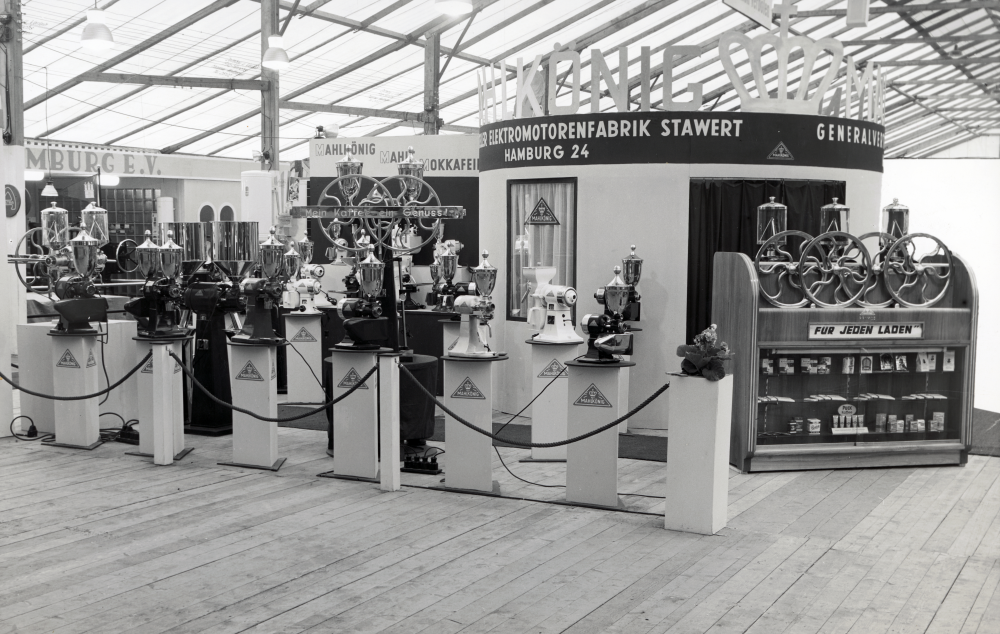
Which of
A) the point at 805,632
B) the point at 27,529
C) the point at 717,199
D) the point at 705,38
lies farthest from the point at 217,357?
the point at 705,38

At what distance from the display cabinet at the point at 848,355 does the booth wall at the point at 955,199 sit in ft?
46.6

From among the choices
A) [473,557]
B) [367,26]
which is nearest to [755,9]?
[473,557]

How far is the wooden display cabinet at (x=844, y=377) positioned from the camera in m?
6.50

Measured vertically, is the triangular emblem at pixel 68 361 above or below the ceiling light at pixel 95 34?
below


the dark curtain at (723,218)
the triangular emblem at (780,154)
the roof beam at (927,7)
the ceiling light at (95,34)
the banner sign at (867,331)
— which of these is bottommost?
the banner sign at (867,331)

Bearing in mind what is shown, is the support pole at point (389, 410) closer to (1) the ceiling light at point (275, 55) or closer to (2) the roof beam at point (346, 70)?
(1) the ceiling light at point (275, 55)

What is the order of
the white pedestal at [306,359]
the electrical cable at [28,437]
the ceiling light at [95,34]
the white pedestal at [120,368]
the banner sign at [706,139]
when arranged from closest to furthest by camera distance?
the electrical cable at [28,437]
the white pedestal at [120,368]
the banner sign at [706,139]
the white pedestal at [306,359]
the ceiling light at [95,34]

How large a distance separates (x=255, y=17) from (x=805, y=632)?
13.5m

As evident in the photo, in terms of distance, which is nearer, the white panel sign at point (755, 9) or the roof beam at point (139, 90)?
the white panel sign at point (755, 9)

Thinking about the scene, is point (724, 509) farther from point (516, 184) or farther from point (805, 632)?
point (516, 184)

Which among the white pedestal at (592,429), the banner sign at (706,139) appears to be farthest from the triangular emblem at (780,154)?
the white pedestal at (592,429)

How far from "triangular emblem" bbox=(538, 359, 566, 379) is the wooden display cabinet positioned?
116 cm

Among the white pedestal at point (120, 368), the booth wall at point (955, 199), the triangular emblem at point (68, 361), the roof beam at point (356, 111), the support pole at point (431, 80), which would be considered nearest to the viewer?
the triangular emblem at point (68, 361)

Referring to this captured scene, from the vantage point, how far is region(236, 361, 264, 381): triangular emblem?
650cm
